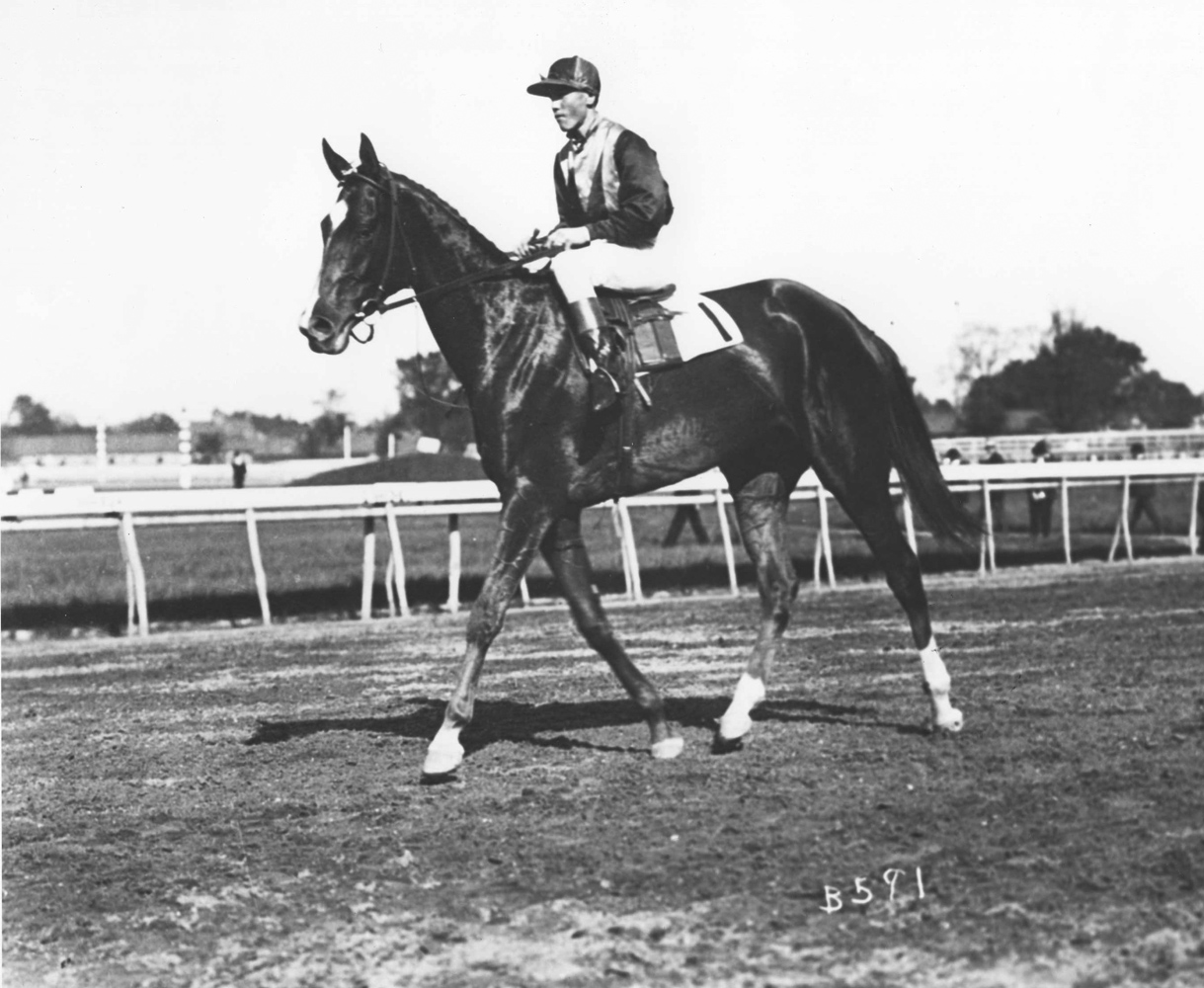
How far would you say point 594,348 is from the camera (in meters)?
6.84

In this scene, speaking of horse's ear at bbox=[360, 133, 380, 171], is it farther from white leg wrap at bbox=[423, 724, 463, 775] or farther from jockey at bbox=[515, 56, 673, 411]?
white leg wrap at bbox=[423, 724, 463, 775]

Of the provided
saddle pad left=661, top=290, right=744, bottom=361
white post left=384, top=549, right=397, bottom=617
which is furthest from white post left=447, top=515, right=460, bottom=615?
saddle pad left=661, top=290, right=744, bottom=361

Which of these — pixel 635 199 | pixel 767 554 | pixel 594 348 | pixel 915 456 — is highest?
pixel 635 199

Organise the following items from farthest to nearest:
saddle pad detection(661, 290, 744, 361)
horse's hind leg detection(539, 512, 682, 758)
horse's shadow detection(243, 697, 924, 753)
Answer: horse's shadow detection(243, 697, 924, 753) < saddle pad detection(661, 290, 744, 361) < horse's hind leg detection(539, 512, 682, 758)

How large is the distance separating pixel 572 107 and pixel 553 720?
313 centimetres

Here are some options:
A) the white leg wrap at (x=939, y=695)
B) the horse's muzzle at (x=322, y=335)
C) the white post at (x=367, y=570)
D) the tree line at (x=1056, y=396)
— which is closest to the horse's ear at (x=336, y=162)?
the horse's muzzle at (x=322, y=335)

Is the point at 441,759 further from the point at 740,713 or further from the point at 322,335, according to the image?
the point at 322,335

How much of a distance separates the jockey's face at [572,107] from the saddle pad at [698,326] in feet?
2.89

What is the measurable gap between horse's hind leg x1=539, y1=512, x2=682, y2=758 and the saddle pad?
92 centimetres

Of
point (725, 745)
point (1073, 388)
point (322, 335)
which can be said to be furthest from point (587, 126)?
point (1073, 388)

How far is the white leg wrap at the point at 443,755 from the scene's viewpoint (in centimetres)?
658

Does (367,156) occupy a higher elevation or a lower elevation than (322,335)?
higher

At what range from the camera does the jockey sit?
6.85m

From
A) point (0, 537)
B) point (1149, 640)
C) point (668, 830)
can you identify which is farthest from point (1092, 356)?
point (668, 830)
